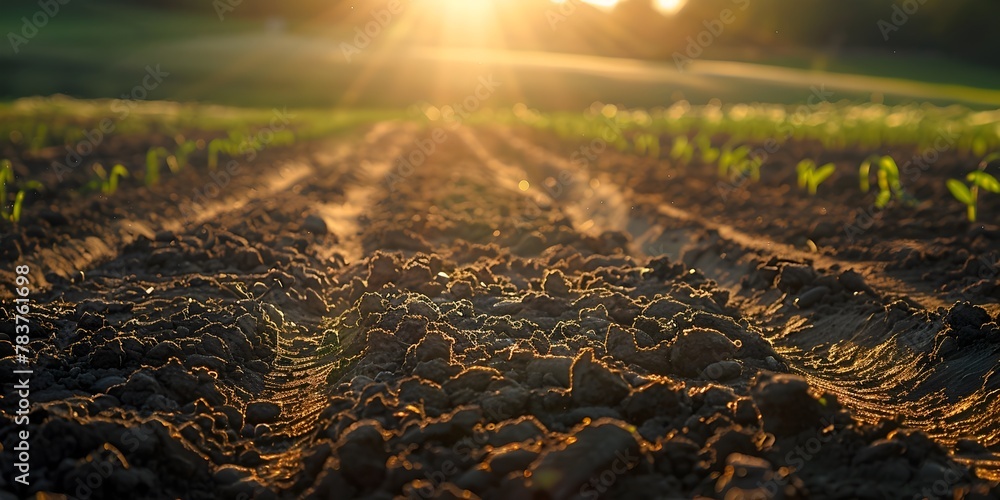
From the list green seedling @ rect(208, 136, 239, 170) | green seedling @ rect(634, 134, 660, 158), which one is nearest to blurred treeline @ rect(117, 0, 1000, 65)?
green seedling @ rect(634, 134, 660, 158)

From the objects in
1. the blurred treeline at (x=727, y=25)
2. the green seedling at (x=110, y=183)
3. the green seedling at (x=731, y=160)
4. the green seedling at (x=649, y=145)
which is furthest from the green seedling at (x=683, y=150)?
the blurred treeline at (x=727, y=25)

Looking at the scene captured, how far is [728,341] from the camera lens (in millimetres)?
4402

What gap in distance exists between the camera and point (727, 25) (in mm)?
79562

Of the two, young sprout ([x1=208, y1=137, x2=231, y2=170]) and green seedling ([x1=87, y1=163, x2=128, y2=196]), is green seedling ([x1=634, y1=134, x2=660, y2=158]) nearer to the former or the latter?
young sprout ([x1=208, y1=137, x2=231, y2=170])

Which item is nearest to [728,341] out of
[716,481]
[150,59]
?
[716,481]

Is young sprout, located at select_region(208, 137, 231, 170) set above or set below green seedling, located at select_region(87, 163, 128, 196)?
above

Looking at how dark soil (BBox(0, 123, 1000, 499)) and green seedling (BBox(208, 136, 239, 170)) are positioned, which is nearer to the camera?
dark soil (BBox(0, 123, 1000, 499))

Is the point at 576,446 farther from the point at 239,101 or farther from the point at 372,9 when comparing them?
the point at 372,9

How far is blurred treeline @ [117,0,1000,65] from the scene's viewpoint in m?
61.3

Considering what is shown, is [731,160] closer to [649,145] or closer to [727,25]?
[649,145]

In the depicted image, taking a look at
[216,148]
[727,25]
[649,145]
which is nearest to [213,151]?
[216,148]

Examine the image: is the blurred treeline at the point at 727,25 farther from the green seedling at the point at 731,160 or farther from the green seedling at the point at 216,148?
the green seedling at the point at 216,148

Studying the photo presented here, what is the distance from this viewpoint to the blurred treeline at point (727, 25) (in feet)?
201

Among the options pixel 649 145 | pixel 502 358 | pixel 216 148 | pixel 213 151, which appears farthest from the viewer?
pixel 649 145
